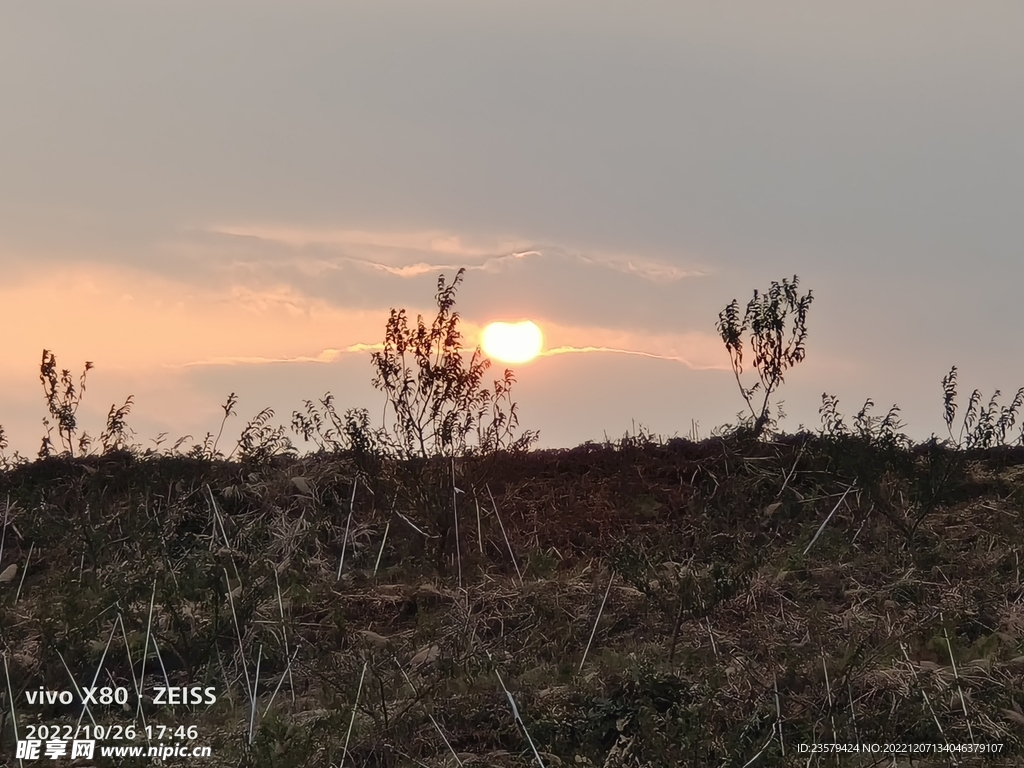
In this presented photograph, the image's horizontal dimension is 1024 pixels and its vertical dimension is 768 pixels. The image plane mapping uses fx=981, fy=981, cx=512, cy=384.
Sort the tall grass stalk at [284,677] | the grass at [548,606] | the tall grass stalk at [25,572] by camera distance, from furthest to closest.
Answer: the tall grass stalk at [25,572], the tall grass stalk at [284,677], the grass at [548,606]

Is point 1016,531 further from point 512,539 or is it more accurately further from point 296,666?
point 296,666

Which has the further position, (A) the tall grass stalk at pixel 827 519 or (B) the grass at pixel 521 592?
(A) the tall grass stalk at pixel 827 519

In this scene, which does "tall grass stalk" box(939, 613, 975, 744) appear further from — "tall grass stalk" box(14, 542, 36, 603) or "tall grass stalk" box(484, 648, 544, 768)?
"tall grass stalk" box(14, 542, 36, 603)

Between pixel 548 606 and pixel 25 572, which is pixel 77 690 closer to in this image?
pixel 25 572

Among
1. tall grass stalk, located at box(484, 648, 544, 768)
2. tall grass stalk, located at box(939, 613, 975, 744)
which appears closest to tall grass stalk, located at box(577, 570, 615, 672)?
tall grass stalk, located at box(484, 648, 544, 768)

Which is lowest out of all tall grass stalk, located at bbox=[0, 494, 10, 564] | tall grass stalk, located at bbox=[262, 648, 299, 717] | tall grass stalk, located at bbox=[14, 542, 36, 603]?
tall grass stalk, located at bbox=[262, 648, 299, 717]

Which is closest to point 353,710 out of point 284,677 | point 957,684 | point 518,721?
point 518,721

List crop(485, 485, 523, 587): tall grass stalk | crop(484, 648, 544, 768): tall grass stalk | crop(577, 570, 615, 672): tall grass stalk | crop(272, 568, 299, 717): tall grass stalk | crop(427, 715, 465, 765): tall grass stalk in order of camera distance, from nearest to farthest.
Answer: crop(484, 648, 544, 768): tall grass stalk → crop(427, 715, 465, 765): tall grass stalk → crop(272, 568, 299, 717): tall grass stalk → crop(577, 570, 615, 672): tall grass stalk → crop(485, 485, 523, 587): tall grass stalk

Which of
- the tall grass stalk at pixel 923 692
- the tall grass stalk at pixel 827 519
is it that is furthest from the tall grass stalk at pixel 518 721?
the tall grass stalk at pixel 827 519

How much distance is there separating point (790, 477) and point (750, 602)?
2406 millimetres

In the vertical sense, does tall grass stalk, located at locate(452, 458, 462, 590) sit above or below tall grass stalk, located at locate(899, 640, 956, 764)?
above

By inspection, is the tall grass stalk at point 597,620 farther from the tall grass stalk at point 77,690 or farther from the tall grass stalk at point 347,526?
the tall grass stalk at point 77,690

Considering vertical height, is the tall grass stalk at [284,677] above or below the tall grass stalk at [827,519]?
below

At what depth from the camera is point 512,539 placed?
8648 millimetres
